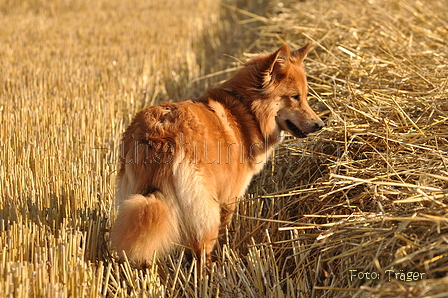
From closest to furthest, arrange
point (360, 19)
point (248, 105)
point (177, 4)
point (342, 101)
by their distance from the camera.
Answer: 1. point (248, 105)
2. point (342, 101)
3. point (360, 19)
4. point (177, 4)

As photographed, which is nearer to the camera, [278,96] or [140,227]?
[140,227]

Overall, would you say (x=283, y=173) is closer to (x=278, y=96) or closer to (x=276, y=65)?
(x=278, y=96)

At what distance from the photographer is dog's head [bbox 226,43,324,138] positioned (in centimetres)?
361

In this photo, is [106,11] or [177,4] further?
[177,4]

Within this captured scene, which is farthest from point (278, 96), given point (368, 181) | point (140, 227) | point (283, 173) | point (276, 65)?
point (140, 227)

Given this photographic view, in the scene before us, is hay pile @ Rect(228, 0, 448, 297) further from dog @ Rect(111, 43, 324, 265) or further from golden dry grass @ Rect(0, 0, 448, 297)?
dog @ Rect(111, 43, 324, 265)

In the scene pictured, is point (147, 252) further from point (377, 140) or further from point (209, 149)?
point (377, 140)

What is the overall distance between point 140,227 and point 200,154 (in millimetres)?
633

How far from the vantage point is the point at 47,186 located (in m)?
3.36

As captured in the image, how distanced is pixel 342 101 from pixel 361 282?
2.08 meters

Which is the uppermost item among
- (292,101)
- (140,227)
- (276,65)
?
(276,65)

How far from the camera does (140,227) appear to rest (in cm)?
258

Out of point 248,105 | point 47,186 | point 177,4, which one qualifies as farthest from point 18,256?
point 177,4

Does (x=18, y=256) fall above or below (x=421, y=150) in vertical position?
below
